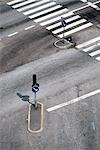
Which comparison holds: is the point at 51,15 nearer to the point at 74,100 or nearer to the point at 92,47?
the point at 92,47

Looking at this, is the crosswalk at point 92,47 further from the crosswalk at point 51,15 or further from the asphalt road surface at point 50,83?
the crosswalk at point 51,15

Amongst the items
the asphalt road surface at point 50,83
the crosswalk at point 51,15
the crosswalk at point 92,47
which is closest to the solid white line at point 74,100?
the asphalt road surface at point 50,83

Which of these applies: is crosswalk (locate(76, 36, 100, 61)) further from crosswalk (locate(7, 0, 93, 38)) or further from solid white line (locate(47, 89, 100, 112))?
solid white line (locate(47, 89, 100, 112))

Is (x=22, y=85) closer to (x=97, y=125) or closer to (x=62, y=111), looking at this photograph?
(x=62, y=111)

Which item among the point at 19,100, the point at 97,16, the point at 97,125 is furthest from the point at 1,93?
the point at 97,16

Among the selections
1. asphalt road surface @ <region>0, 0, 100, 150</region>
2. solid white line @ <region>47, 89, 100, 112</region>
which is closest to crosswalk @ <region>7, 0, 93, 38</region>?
asphalt road surface @ <region>0, 0, 100, 150</region>
